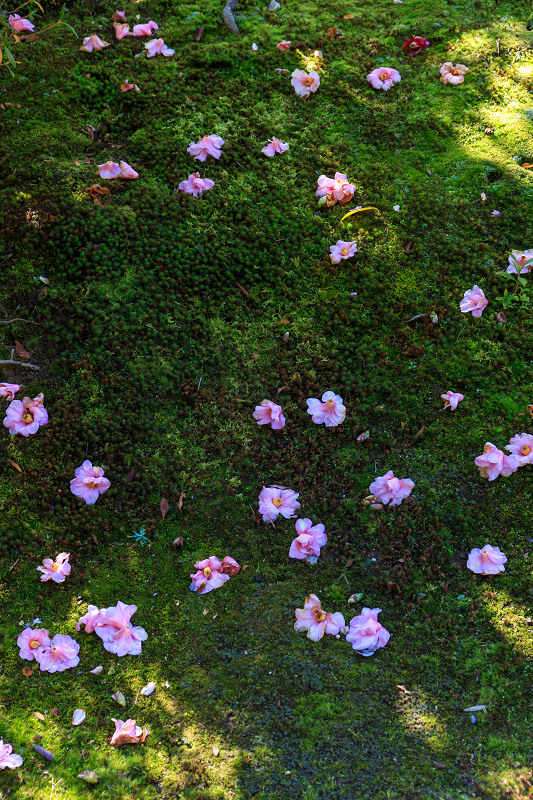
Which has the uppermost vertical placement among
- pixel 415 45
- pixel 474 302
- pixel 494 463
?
pixel 415 45

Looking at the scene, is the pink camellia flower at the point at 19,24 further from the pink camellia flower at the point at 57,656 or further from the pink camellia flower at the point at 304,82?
the pink camellia flower at the point at 57,656

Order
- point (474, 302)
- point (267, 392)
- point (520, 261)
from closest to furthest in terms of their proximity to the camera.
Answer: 1. point (267, 392)
2. point (474, 302)
3. point (520, 261)

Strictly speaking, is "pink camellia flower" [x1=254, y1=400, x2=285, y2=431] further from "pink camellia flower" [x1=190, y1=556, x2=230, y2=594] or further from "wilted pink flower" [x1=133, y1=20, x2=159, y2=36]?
"wilted pink flower" [x1=133, y1=20, x2=159, y2=36]

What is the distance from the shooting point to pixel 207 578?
2629 millimetres

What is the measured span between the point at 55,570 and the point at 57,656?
1.24ft

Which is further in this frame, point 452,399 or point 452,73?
point 452,73

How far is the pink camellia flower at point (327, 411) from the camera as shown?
10.2 feet

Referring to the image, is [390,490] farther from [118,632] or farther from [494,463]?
[118,632]

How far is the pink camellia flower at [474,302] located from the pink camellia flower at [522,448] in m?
0.80

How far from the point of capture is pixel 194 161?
3777 mm

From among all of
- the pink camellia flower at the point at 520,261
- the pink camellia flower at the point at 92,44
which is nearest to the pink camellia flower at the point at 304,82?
the pink camellia flower at the point at 92,44

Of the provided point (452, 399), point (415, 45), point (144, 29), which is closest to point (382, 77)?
point (415, 45)

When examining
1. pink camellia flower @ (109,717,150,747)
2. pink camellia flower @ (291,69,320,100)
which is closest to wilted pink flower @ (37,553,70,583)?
pink camellia flower @ (109,717,150,747)

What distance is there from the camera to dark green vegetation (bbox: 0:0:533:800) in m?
2.25
